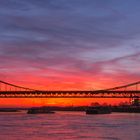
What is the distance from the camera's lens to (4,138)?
5338 centimetres

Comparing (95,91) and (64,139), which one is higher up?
(95,91)

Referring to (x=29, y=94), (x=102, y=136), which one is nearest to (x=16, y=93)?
(x=29, y=94)

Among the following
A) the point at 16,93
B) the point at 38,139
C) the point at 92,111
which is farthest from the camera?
the point at 92,111

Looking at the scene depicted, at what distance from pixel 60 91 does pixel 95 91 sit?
32.3 feet

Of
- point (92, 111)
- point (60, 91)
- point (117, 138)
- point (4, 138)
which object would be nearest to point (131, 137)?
point (117, 138)

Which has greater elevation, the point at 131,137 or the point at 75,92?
the point at 75,92

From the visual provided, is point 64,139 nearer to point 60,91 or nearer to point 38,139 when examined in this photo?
point 38,139

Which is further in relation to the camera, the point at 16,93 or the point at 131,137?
the point at 16,93

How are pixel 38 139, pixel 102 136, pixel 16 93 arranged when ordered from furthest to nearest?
1. pixel 16 93
2. pixel 102 136
3. pixel 38 139

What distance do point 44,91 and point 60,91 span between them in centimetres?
426

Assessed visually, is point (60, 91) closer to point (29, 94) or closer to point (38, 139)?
point (29, 94)

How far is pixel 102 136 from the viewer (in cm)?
5612

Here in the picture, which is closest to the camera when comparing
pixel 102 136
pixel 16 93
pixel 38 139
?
pixel 38 139

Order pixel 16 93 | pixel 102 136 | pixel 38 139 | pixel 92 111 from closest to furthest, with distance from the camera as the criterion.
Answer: pixel 38 139 → pixel 102 136 → pixel 16 93 → pixel 92 111
